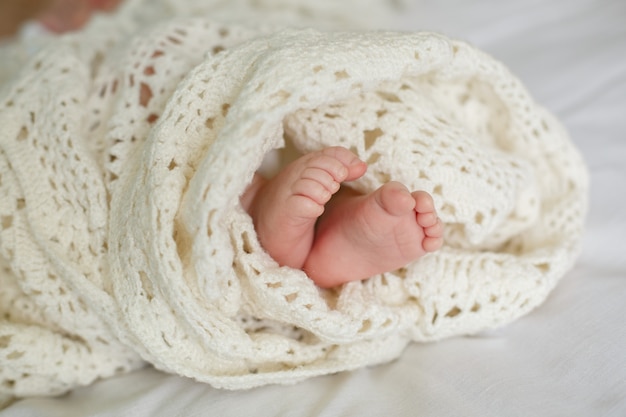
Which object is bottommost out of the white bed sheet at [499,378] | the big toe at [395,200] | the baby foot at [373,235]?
the white bed sheet at [499,378]

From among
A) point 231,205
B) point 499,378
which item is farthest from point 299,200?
point 499,378

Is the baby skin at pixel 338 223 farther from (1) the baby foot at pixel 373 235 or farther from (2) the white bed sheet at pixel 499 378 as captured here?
(2) the white bed sheet at pixel 499 378

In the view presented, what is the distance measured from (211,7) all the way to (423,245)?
28.5 inches

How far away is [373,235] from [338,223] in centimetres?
5

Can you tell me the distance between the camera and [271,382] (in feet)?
2.30

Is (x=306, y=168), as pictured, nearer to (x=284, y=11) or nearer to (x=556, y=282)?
(x=556, y=282)

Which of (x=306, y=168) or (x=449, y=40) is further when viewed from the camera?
(x=449, y=40)

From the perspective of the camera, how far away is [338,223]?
69 centimetres

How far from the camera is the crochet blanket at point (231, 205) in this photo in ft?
2.08

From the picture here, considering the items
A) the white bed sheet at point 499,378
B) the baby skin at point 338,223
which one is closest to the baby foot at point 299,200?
the baby skin at point 338,223

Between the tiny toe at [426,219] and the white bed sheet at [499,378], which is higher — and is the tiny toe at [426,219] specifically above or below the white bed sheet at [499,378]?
above

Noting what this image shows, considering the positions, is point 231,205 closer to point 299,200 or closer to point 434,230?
point 299,200

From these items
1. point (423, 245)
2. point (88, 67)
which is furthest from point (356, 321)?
point (88, 67)

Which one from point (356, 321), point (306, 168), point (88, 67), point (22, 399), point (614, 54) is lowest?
point (22, 399)
